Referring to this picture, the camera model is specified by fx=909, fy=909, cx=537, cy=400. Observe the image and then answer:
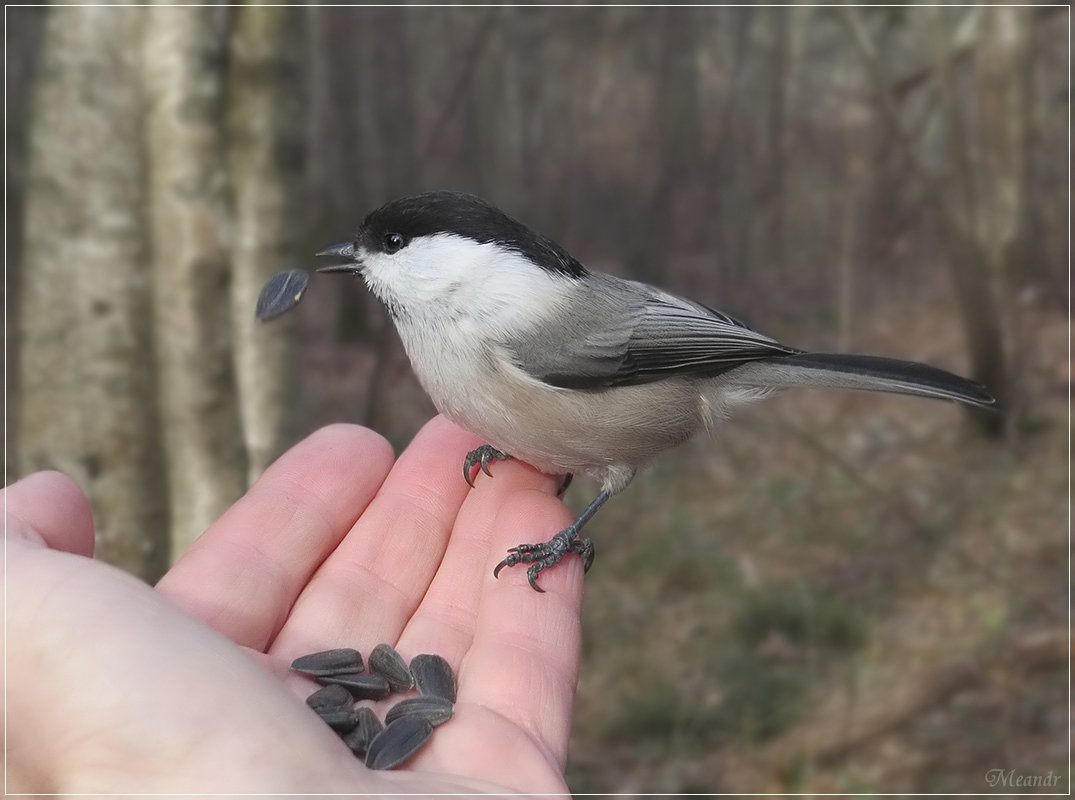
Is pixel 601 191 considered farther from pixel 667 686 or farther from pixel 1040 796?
pixel 1040 796

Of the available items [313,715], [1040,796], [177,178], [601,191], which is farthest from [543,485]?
[601,191]

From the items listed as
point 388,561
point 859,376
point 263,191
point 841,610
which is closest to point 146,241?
point 263,191

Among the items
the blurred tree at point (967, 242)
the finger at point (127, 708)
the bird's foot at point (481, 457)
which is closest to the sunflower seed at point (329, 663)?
the finger at point (127, 708)

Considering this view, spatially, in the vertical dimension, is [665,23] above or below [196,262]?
above

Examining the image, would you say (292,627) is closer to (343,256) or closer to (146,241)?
(343,256)

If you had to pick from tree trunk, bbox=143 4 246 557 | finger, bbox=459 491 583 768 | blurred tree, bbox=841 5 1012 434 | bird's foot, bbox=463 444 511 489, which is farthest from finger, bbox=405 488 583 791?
blurred tree, bbox=841 5 1012 434

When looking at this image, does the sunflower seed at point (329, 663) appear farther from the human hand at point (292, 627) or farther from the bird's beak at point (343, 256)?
the bird's beak at point (343, 256)

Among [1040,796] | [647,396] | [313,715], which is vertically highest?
[647,396]
